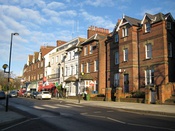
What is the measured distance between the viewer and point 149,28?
94.0 ft

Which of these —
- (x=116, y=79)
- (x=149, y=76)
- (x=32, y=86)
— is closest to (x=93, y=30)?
(x=116, y=79)

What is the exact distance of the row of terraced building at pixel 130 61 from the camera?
26.4m

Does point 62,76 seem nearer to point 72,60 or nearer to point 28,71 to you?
point 72,60

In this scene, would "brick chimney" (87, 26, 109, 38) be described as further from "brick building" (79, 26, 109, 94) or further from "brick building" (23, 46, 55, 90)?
"brick building" (23, 46, 55, 90)

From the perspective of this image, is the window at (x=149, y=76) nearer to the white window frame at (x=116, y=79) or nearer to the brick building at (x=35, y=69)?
the white window frame at (x=116, y=79)

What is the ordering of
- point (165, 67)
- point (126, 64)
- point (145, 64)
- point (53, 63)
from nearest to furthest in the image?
point (165, 67), point (145, 64), point (126, 64), point (53, 63)

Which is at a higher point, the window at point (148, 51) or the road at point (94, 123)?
the window at point (148, 51)

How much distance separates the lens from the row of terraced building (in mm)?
26359

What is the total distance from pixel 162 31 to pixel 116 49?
9.47 metres

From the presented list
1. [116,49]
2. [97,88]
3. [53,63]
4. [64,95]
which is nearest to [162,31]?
[116,49]

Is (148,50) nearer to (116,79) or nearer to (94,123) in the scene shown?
(116,79)

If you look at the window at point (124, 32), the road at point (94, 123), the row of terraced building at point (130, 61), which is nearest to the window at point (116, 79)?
the row of terraced building at point (130, 61)

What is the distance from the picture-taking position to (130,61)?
29.9 metres

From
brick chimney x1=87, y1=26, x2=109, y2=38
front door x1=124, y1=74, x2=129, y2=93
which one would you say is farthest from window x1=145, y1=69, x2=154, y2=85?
brick chimney x1=87, y1=26, x2=109, y2=38
